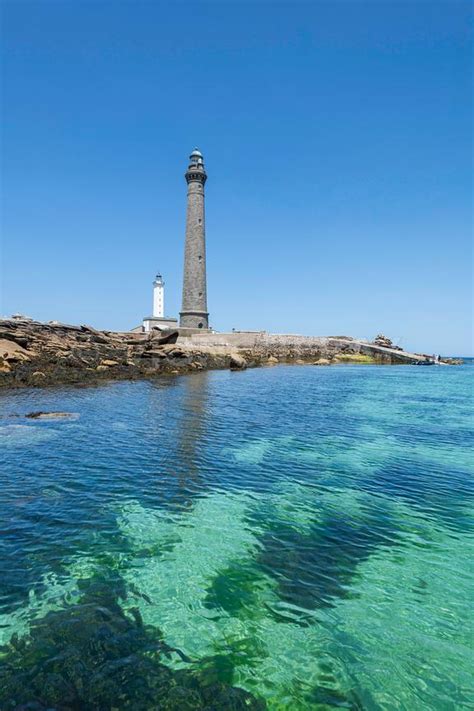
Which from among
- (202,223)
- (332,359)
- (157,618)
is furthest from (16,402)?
(332,359)

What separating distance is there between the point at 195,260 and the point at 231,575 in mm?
59197

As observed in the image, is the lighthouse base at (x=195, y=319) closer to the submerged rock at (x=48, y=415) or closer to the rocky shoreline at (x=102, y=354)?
the rocky shoreline at (x=102, y=354)

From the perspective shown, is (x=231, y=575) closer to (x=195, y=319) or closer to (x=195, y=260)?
(x=195, y=319)

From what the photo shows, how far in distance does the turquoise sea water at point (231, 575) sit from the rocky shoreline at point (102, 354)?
50.7 feet

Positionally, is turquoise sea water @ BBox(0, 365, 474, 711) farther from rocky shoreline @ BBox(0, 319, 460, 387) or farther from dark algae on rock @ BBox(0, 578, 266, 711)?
rocky shoreline @ BBox(0, 319, 460, 387)

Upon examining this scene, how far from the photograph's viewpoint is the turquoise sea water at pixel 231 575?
4516 mm

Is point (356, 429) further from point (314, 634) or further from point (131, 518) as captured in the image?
point (314, 634)

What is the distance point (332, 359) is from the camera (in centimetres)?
7306

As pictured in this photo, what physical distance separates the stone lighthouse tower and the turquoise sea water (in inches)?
1929

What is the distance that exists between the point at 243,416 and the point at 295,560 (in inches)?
522

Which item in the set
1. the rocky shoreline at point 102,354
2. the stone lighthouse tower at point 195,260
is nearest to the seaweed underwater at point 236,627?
the rocky shoreline at point 102,354

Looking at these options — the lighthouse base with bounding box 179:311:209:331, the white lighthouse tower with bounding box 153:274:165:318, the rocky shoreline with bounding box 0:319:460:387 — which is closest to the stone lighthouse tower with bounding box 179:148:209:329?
the lighthouse base with bounding box 179:311:209:331

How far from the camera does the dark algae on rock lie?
13.6 feet

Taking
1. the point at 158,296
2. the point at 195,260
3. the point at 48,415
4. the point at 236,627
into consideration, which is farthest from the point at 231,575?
the point at 158,296
